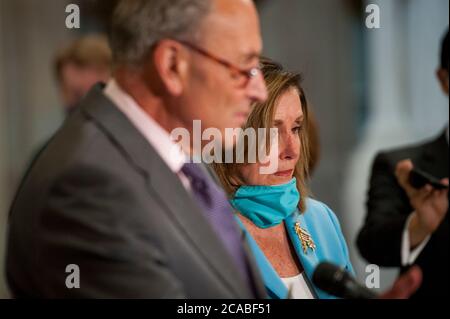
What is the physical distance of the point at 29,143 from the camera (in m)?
A: 2.45

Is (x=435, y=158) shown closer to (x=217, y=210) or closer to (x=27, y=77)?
(x=217, y=210)

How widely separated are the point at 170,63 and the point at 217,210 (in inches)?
9.3

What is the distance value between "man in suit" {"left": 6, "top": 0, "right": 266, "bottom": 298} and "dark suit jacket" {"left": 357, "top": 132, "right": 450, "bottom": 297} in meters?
0.58

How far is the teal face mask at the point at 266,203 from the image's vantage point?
1479 millimetres

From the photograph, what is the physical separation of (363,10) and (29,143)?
3.31ft

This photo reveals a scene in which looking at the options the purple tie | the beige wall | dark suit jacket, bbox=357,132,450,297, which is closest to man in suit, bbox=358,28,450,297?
dark suit jacket, bbox=357,132,450,297

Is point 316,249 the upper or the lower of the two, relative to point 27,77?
lower

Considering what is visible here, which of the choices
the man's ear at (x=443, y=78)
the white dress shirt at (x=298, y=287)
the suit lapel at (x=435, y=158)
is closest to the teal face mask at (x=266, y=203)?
the white dress shirt at (x=298, y=287)

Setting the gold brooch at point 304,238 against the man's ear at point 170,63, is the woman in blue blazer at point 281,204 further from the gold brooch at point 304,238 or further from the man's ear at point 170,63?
the man's ear at point 170,63

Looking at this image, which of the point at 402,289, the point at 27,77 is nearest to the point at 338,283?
→ the point at 402,289

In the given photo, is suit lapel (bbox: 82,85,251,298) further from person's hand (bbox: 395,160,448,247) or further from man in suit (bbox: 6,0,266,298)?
person's hand (bbox: 395,160,448,247)

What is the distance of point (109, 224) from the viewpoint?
1.13m

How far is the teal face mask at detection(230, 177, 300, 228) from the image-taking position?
1.48 m
